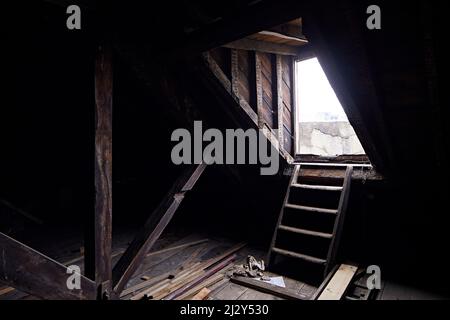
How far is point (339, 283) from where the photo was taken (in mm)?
3041

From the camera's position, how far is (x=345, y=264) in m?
3.57

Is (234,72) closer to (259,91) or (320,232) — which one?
(259,91)

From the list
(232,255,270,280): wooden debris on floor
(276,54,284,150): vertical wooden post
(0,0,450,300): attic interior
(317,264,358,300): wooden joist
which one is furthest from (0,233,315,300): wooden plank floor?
(276,54,284,150): vertical wooden post

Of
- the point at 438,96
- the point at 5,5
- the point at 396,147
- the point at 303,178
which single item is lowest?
the point at 303,178

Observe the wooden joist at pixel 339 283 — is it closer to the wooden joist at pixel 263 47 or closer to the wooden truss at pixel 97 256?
the wooden truss at pixel 97 256

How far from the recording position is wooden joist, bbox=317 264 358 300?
9.18 feet

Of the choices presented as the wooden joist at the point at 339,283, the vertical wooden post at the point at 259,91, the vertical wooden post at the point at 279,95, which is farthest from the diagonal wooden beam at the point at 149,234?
the wooden joist at the point at 339,283

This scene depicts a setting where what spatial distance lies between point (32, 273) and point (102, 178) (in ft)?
2.45

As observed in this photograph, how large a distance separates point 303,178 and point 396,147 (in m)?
1.36

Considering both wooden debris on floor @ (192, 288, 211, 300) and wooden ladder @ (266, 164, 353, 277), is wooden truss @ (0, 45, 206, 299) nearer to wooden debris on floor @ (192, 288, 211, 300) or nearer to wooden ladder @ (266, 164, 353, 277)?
wooden debris on floor @ (192, 288, 211, 300)

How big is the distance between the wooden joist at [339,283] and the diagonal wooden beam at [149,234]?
5.70 ft

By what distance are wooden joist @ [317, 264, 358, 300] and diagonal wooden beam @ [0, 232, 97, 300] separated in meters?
2.25
